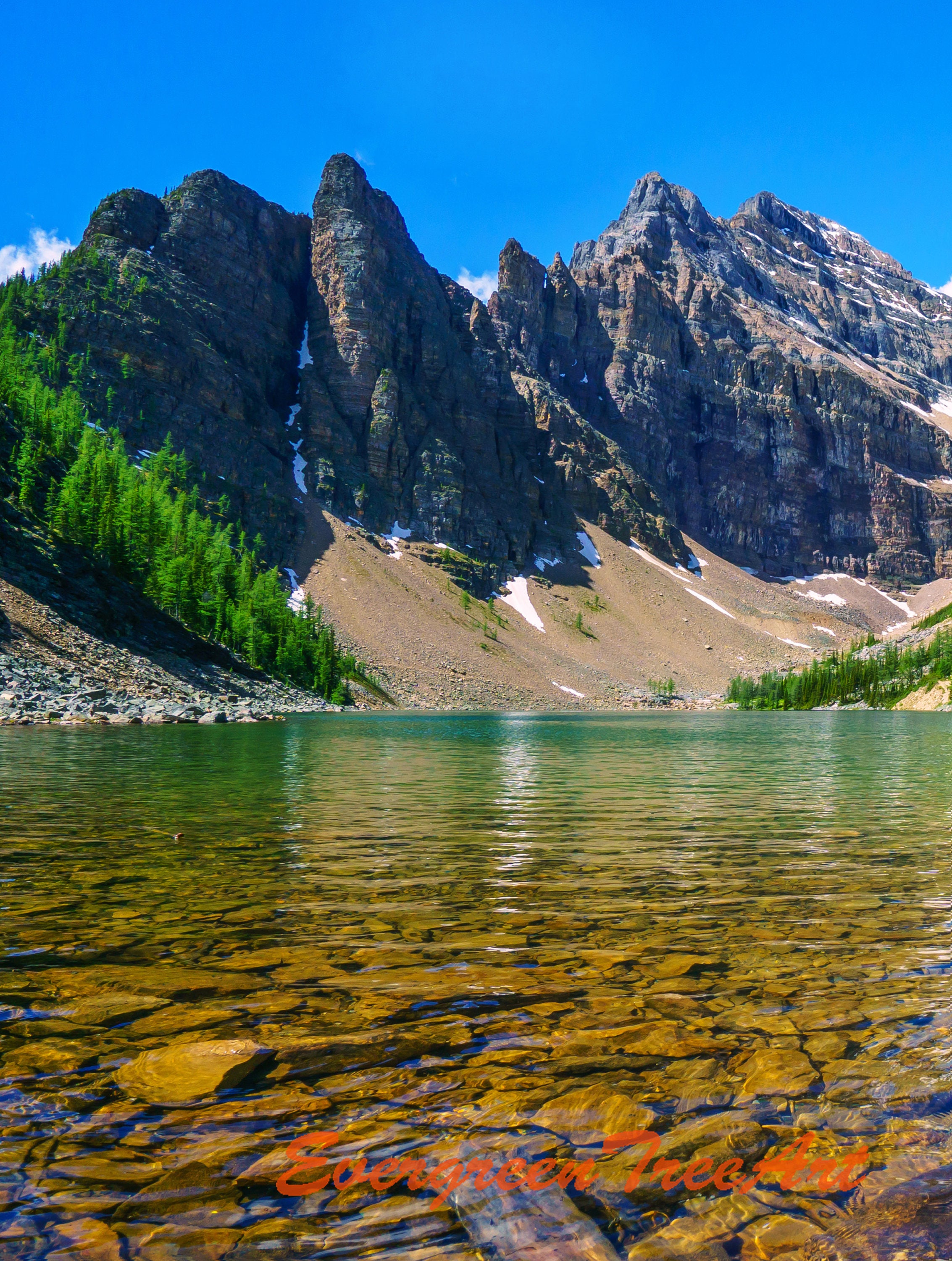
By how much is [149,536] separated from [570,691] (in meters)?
98.7

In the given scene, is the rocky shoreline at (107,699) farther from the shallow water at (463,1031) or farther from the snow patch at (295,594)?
the snow patch at (295,594)

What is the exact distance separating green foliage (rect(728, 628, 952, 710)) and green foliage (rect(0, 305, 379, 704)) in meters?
85.8

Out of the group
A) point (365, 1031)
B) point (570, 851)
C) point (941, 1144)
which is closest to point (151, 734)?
point (570, 851)

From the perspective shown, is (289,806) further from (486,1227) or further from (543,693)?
(543,693)

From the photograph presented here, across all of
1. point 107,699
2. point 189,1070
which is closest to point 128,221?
point 107,699

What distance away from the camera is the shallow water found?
3.21 metres

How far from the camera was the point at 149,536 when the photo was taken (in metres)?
87.3

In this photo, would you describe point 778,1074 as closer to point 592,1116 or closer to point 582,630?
point 592,1116

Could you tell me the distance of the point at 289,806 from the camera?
1730 cm

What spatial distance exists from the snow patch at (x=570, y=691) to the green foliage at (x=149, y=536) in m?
47.4

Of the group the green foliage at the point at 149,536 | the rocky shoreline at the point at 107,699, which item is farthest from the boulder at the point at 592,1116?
the green foliage at the point at 149,536

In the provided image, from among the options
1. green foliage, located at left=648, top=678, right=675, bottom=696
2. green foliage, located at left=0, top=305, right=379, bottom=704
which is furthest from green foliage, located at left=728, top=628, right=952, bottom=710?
green foliage, located at left=0, top=305, right=379, bottom=704

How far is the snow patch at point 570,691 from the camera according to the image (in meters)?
162

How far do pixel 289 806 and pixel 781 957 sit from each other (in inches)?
500
